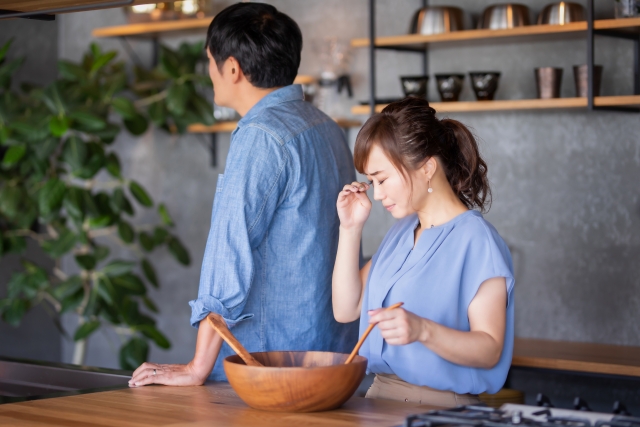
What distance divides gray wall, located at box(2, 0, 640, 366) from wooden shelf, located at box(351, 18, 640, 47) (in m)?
0.22

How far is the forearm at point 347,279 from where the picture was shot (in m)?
1.91

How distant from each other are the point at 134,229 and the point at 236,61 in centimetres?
279

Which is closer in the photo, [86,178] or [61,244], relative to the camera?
[86,178]

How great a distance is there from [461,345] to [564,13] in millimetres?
2124

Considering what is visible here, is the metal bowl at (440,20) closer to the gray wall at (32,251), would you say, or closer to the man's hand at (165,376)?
the man's hand at (165,376)

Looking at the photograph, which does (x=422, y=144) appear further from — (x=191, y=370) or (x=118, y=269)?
(x=118, y=269)

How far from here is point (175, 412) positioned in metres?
1.59

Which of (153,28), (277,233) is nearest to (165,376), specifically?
(277,233)

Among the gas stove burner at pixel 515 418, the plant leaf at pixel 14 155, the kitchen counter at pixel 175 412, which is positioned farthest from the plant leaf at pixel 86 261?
the gas stove burner at pixel 515 418

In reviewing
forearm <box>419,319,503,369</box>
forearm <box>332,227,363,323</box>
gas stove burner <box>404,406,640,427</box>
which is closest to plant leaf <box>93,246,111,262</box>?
forearm <box>332,227,363,323</box>

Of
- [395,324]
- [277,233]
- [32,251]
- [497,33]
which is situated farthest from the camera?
[32,251]

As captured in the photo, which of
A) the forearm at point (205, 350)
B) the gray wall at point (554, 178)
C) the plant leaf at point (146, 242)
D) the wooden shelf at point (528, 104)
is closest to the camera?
the forearm at point (205, 350)

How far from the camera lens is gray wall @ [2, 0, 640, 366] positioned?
3.48m

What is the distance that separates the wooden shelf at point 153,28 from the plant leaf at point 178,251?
3.46ft
